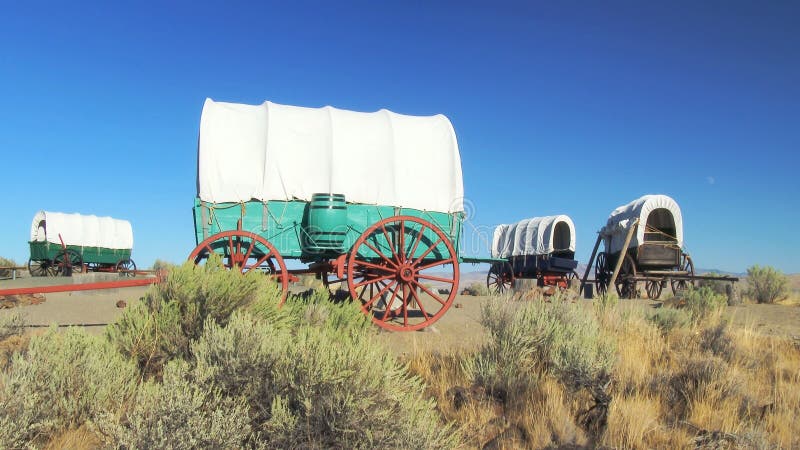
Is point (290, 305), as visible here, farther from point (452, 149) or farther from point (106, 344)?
point (452, 149)

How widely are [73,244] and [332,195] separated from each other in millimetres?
16937

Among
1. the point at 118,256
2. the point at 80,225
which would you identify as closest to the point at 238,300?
the point at 80,225

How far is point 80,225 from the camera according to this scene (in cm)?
2027

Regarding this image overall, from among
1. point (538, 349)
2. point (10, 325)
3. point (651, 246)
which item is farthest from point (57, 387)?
point (651, 246)

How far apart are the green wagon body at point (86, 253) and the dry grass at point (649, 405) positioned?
1870 cm

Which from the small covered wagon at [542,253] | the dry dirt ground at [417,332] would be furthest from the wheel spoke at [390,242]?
the small covered wagon at [542,253]

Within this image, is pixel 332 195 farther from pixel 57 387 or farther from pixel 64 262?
pixel 64 262

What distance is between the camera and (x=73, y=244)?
19.9 m

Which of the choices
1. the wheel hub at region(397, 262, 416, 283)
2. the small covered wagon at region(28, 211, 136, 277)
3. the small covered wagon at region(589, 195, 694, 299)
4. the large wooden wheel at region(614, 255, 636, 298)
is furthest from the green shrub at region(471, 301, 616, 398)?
the small covered wagon at region(28, 211, 136, 277)

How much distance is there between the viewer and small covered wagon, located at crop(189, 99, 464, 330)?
23.9ft

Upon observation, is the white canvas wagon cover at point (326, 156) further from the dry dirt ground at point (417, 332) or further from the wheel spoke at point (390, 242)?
the dry dirt ground at point (417, 332)

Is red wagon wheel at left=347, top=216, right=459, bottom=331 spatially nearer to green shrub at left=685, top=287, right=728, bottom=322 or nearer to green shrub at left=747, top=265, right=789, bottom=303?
green shrub at left=685, top=287, right=728, bottom=322

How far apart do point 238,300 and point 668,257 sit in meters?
12.8

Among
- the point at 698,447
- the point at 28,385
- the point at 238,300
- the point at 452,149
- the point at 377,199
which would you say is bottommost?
the point at 698,447
